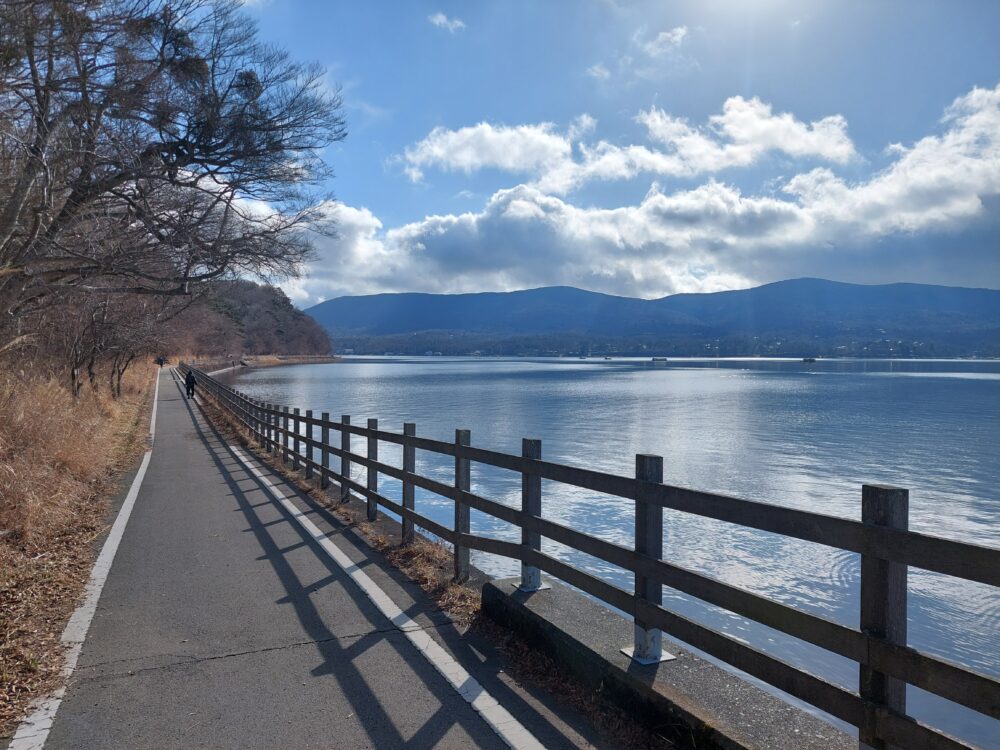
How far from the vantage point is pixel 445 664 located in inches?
204

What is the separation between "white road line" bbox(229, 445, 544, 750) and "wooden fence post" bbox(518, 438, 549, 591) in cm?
86

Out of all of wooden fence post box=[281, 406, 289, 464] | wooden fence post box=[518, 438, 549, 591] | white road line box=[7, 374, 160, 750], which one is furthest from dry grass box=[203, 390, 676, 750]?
wooden fence post box=[281, 406, 289, 464]

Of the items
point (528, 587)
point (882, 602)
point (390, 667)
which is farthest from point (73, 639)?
point (882, 602)

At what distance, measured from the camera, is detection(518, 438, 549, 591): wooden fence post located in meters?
5.81

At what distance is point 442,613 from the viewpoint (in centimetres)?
630

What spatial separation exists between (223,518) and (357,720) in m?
6.78

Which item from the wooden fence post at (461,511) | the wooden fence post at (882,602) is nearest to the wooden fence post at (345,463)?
the wooden fence post at (461,511)

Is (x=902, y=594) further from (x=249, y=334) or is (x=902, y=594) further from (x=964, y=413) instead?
(x=249, y=334)

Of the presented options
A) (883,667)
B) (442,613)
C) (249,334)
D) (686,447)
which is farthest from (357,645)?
(249,334)

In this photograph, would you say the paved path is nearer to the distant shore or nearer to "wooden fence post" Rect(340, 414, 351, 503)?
"wooden fence post" Rect(340, 414, 351, 503)

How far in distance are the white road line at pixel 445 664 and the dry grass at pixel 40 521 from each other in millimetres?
2321

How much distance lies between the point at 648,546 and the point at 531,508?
155 centimetres

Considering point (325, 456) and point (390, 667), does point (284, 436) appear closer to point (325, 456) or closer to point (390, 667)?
point (325, 456)

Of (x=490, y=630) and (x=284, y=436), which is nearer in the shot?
(x=490, y=630)
